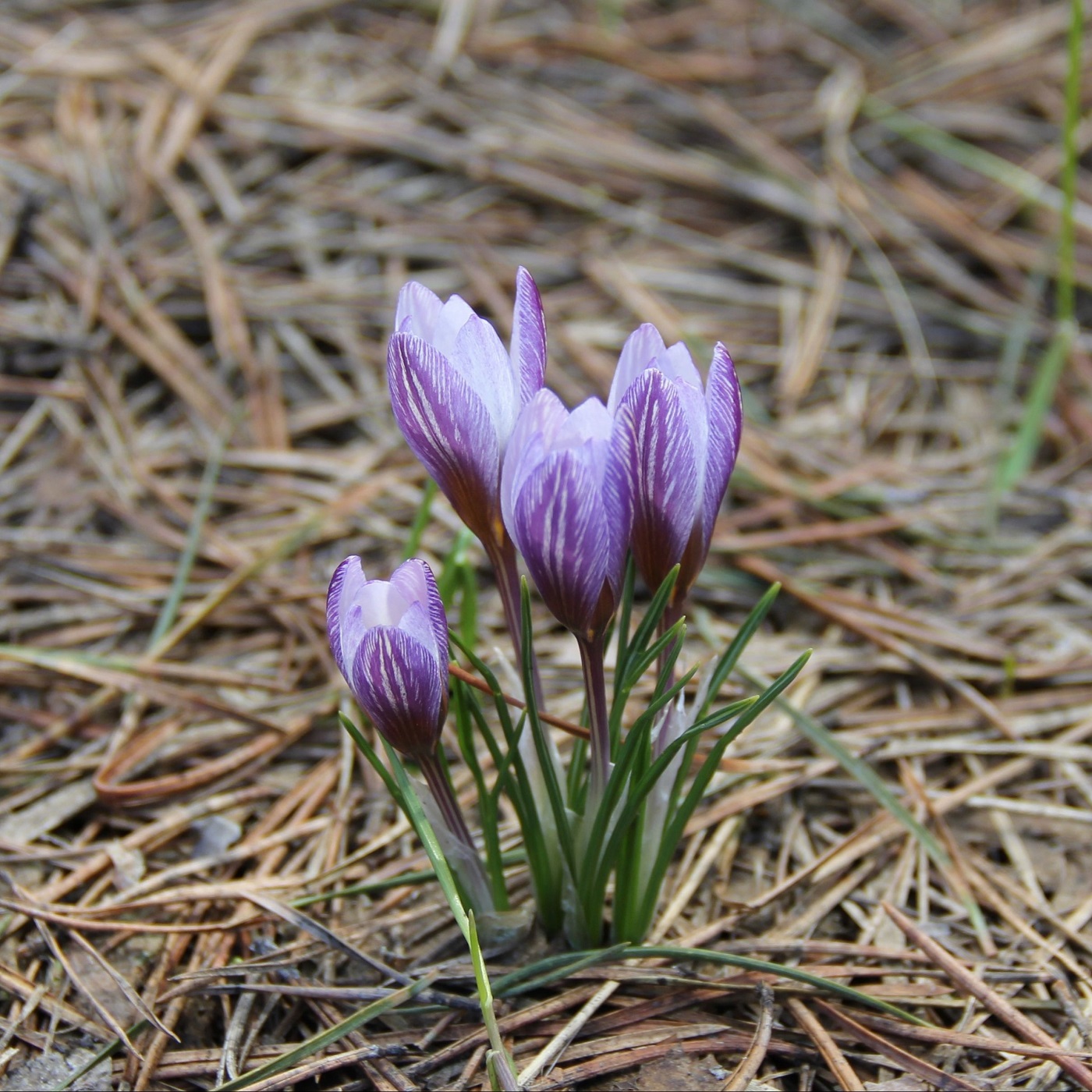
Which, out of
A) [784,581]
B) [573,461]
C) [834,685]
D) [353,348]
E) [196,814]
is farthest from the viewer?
[353,348]

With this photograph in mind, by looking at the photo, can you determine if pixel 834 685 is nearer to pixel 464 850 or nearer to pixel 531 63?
pixel 464 850

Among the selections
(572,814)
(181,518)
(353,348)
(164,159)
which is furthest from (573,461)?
(164,159)

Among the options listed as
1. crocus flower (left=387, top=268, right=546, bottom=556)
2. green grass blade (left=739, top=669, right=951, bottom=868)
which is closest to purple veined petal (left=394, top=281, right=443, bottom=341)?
A: crocus flower (left=387, top=268, right=546, bottom=556)

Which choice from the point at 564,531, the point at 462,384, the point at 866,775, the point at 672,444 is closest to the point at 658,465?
the point at 672,444

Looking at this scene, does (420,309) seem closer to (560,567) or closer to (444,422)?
(444,422)

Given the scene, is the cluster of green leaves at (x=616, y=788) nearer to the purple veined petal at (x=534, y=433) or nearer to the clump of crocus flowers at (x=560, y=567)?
→ the clump of crocus flowers at (x=560, y=567)
